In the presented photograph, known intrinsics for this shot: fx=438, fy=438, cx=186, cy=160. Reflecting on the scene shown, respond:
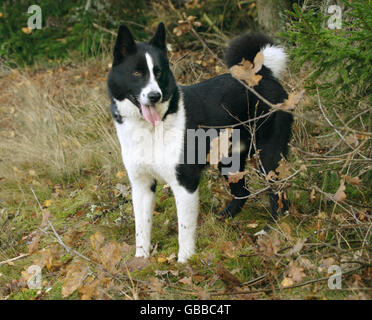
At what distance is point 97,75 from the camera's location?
20.7 ft

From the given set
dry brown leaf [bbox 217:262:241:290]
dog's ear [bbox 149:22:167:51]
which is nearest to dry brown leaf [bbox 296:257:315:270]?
dry brown leaf [bbox 217:262:241:290]

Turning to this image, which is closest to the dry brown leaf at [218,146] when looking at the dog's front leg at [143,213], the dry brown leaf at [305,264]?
the dry brown leaf at [305,264]

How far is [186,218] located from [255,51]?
1401 mm

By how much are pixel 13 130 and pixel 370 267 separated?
4895mm

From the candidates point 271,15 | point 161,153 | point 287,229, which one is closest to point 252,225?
point 287,229

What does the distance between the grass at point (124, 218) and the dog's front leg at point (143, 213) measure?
0.10m

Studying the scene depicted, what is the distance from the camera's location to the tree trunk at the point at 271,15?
5.10 meters

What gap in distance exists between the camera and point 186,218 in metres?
2.95

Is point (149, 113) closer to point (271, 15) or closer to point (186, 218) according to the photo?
point (186, 218)

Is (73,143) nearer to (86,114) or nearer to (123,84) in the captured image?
(86,114)

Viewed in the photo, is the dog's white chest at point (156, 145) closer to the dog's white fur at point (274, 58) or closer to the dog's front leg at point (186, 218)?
the dog's front leg at point (186, 218)

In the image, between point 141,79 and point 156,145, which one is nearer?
point 141,79

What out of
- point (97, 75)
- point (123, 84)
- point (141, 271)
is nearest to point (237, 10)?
point (97, 75)
